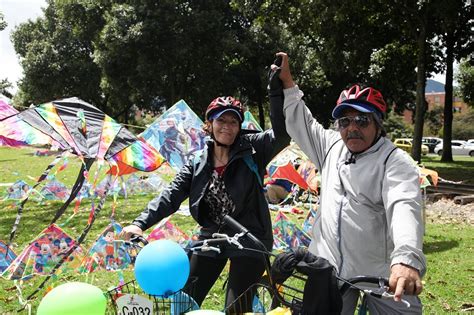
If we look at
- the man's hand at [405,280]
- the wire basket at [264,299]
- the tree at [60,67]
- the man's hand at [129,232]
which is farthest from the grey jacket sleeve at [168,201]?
the tree at [60,67]

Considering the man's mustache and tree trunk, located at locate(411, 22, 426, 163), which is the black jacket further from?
tree trunk, located at locate(411, 22, 426, 163)

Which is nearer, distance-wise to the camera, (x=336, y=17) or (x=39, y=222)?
(x=39, y=222)

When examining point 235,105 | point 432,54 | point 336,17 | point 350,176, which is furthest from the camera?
point 432,54

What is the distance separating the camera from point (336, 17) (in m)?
15.7

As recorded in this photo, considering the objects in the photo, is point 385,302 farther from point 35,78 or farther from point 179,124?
point 35,78

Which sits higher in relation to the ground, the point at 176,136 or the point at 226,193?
the point at 176,136

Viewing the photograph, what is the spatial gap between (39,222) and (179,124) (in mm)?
4358

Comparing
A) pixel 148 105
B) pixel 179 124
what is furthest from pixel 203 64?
pixel 179 124

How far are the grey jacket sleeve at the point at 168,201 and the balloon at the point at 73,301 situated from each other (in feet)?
3.00

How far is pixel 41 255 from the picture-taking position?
17.4 feet

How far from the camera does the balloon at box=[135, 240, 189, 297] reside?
2273mm

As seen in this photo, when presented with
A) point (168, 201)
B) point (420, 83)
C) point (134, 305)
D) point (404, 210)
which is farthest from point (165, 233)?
point (420, 83)

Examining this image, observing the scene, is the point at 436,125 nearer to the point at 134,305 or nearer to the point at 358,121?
the point at 358,121

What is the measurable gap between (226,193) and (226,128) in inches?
16.3
